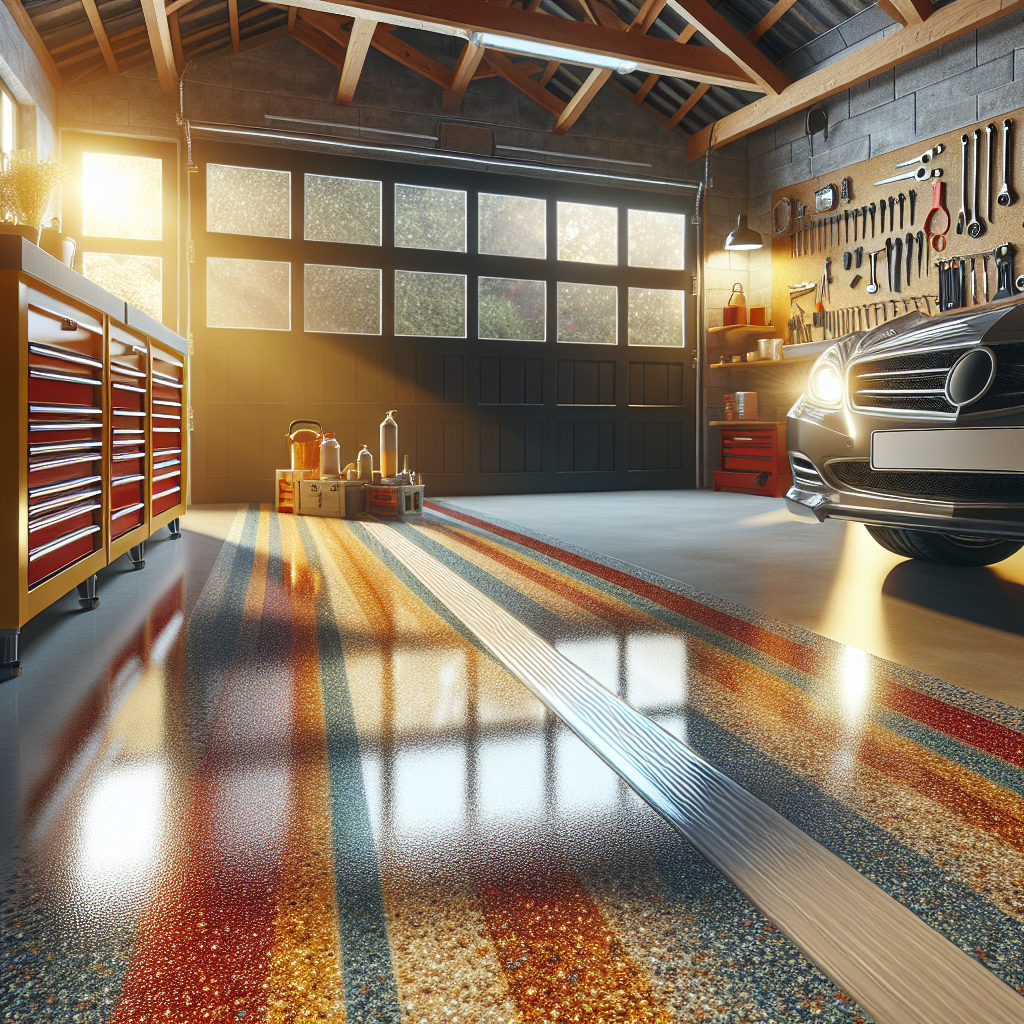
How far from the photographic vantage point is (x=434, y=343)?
6727 millimetres

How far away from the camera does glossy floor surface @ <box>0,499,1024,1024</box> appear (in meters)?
0.70

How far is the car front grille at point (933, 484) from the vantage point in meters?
1.91

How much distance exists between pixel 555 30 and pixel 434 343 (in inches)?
97.1

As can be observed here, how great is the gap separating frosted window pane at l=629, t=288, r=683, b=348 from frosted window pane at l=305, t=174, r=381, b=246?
A: 2.45m

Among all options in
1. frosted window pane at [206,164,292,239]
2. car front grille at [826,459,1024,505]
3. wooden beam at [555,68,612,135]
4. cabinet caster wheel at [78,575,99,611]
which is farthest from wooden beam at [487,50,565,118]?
cabinet caster wheel at [78,575,99,611]

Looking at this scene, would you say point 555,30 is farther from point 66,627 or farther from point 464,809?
point 464,809

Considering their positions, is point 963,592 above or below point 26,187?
below

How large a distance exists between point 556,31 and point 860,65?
229 cm

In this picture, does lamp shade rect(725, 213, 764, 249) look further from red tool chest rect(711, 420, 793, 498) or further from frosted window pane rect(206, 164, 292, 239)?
frosted window pane rect(206, 164, 292, 239)

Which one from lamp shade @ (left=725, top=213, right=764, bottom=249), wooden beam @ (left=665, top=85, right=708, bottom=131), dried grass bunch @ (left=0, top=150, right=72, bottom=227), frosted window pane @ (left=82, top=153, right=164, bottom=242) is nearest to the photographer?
dried grass bunch @ (left=0, top=150, right=72, bottom=227)

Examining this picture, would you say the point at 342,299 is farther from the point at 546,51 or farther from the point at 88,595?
the point at 88,595

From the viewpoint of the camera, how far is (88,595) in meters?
2.25

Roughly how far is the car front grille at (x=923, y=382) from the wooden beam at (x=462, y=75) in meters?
4.55

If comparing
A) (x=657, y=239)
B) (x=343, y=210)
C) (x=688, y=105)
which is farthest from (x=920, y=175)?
(x=343, y=210)
